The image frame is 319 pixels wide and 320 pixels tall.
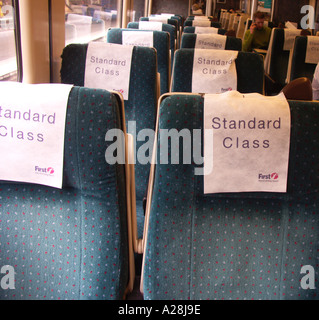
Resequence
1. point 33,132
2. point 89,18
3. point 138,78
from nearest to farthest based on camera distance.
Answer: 1. point 33,132
2. point 138,78
3. point 89,18

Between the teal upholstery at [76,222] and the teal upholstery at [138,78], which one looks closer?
the teal upholstery at [76,222]

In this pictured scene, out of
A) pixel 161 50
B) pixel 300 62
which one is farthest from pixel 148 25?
pixel 300 62

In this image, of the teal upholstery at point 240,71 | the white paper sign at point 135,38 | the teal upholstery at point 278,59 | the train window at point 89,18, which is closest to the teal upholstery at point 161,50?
the white paper sign at point 135,38

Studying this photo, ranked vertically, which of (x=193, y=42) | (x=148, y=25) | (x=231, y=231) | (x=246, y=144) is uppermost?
(x=148, y=25)

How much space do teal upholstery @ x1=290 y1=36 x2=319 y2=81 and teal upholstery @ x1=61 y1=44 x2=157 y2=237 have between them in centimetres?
233

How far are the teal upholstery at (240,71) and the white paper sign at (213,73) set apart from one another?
32 millimetres

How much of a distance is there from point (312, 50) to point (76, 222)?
3.35m

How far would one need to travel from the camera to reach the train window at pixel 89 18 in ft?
8.75

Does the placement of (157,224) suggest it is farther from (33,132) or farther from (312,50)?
(312,50)

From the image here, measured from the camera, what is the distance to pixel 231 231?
108 centimetres

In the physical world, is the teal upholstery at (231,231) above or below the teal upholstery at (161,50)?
below

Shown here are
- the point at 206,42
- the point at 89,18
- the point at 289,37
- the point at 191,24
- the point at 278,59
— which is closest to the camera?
the point at 206,42

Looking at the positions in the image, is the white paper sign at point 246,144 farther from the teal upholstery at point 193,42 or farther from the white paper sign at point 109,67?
the teal upholstery at point 193,42

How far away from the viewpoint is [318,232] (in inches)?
42.0
